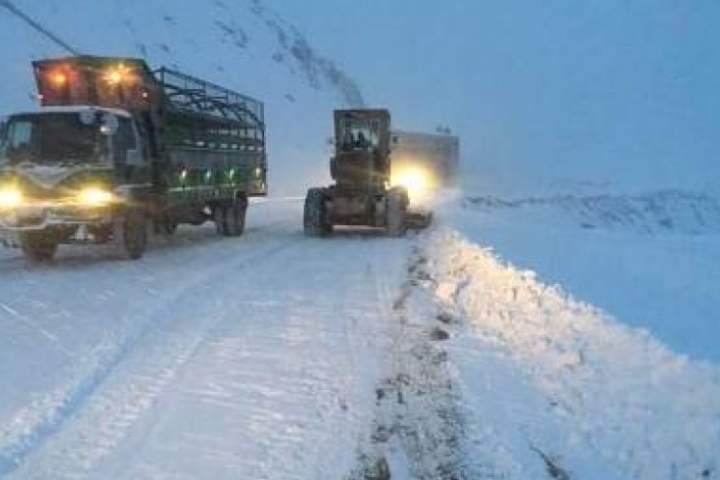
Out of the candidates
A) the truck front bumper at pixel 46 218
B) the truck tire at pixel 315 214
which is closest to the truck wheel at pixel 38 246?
the truck front bumper at pixel 46 218

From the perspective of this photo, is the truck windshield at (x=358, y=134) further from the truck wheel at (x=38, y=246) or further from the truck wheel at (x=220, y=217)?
the truck wheel at (x=38, y=246)

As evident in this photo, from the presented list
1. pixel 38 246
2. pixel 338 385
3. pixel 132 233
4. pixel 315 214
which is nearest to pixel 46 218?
pixel 38 246

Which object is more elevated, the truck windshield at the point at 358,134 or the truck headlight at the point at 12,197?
the truck windshield at the point at 358,134

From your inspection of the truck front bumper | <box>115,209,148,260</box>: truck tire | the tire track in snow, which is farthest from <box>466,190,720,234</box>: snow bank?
the tire track in snow

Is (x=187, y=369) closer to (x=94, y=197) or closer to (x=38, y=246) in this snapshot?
(x=94, y=197)

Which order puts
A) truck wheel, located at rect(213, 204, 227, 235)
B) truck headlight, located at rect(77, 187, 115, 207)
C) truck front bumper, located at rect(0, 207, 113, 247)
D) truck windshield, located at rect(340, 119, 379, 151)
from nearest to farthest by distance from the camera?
truck front bumper, located at rect(0, 207, 113, 247) → truck headlight, located at rect(77, 187, 115, 207) → truck wheel, located at rect(213, 204, 227, 235) → truck windshield, located at rect(340, 119, 379, 151)

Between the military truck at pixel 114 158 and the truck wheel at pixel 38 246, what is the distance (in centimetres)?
2

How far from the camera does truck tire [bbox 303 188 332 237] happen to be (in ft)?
66.6

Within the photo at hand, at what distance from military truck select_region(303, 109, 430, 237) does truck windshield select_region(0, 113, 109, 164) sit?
22.9 feet

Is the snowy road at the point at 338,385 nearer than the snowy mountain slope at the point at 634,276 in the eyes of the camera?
Yes

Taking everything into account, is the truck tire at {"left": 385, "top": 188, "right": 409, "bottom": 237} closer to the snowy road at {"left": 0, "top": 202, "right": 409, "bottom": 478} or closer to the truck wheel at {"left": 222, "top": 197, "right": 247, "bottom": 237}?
the truck wheel at {"left": 222, "top": 197, "right": 247, "bottom": 237}

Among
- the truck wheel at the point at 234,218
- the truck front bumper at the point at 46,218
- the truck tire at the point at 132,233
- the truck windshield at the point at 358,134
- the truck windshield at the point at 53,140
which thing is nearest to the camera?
the truck front bumper at the point at 46,218

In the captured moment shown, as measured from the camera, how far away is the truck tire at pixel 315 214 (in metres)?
20.3

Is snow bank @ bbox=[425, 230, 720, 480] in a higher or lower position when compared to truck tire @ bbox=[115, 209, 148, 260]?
lower
